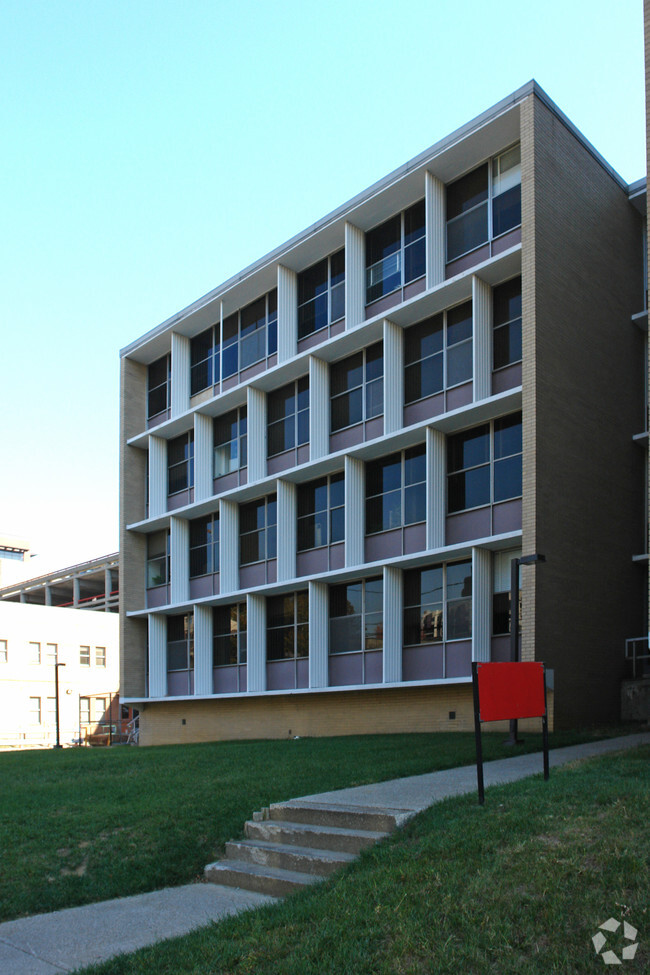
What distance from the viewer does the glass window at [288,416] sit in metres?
29.5

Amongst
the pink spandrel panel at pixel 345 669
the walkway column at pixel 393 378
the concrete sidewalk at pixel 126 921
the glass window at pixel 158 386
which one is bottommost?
the pink spandrel panel at pixel 345 669

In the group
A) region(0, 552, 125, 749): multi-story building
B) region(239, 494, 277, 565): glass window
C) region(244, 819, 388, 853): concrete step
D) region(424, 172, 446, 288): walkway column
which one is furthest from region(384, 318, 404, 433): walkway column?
region(0, 552, 125, 749): multi-story building

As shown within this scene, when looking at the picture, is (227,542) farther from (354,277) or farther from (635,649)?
(635,649)

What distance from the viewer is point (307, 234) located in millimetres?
28844

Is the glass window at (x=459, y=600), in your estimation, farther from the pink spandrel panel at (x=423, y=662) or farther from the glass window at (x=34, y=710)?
the glass window at (x=34, y=710)

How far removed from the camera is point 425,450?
2536 cm

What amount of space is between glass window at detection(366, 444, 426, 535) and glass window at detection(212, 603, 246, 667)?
276 inches

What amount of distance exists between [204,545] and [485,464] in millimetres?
12943

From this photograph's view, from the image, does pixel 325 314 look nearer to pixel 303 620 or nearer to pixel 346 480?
pixel 346 480

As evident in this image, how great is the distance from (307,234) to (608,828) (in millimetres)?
24421

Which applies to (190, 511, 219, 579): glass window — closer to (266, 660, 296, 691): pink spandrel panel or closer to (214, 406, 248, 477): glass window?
(214, 406, 248, 477): glass window

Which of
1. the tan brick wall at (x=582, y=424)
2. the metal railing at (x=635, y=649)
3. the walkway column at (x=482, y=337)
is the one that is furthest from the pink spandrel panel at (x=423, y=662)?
the walkway column at (x=482, y=337)

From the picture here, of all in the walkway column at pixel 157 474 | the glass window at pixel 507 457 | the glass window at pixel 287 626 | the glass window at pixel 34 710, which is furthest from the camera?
the glass window at pixel 34 710

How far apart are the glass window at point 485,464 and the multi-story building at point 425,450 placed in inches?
2.8
